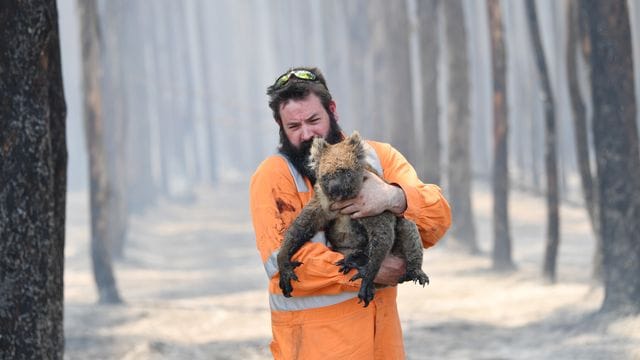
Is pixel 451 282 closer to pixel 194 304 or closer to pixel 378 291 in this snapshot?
pixel 194 304

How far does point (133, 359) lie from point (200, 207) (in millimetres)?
24880

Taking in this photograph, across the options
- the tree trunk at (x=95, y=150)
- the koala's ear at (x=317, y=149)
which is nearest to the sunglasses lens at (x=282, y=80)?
the koala's ear at (x=317, y=149)

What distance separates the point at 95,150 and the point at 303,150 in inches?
406

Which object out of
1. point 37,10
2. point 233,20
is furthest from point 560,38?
point 233,20

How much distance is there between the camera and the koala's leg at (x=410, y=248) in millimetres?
3162

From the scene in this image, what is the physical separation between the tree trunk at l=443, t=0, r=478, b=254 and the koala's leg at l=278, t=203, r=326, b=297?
518 inches

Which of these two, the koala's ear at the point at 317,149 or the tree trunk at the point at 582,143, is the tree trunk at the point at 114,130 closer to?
the tree trunk at the point at 582,143

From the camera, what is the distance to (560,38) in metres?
25.9

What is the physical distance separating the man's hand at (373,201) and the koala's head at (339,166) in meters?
0.03

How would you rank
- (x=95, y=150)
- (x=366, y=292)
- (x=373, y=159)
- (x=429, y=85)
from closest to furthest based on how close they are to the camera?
1. (x=366, y=292)
2. (x=373, y=159)
3. (x=95, y=150)
4. (x=429, y=85)

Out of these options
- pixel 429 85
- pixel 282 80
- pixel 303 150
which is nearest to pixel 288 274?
pixel 303 150

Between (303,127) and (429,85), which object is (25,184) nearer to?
(303,127)

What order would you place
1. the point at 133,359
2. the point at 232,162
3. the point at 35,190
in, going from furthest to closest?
the point at 232,162 → the point at 133,359 → the point at 35,190

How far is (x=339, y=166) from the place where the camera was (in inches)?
121
